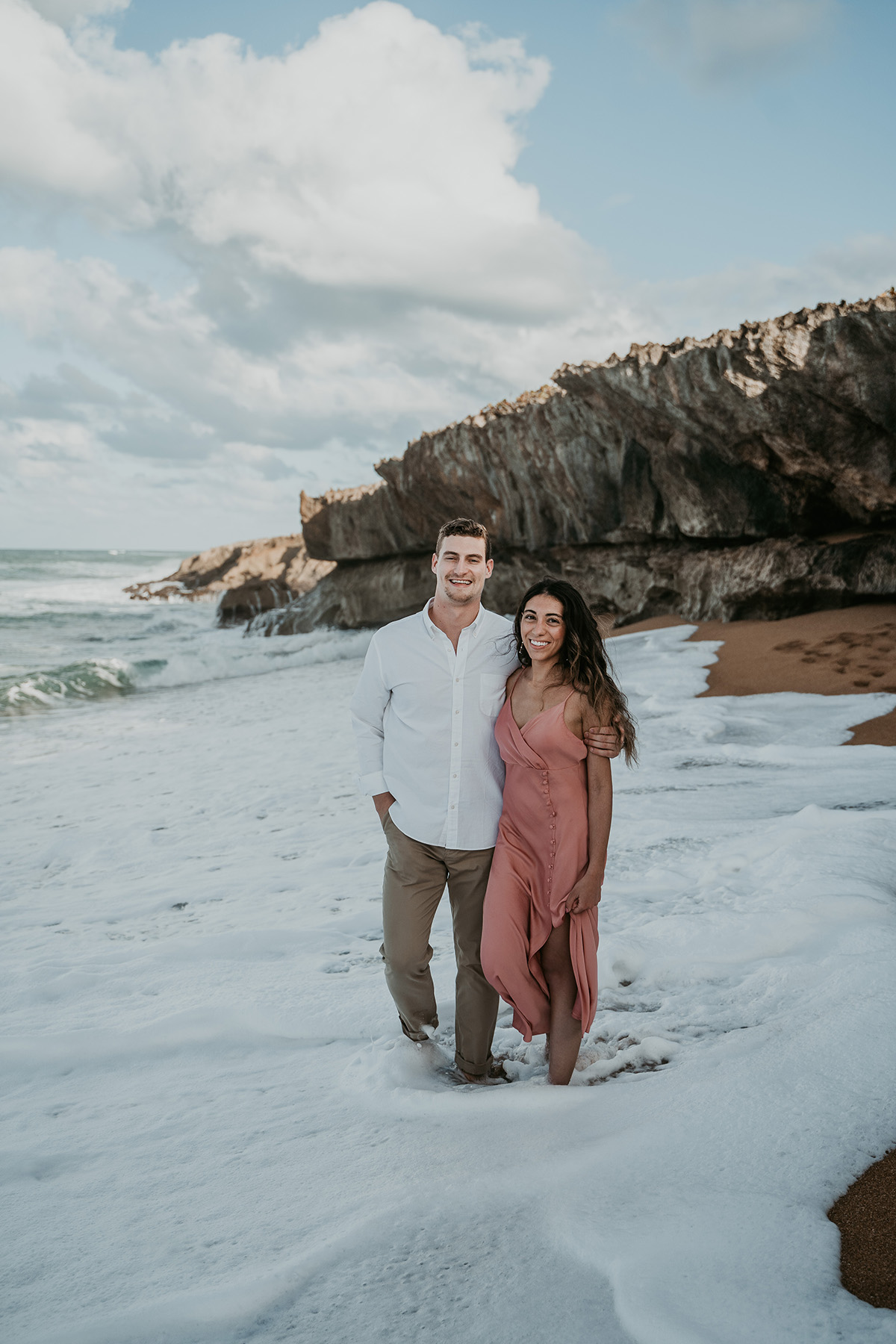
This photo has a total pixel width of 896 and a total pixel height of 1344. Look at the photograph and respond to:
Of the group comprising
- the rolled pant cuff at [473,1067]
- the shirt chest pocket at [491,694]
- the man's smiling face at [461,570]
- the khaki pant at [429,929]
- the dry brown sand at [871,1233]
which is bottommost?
the rolled pant cuff at [473,1067]

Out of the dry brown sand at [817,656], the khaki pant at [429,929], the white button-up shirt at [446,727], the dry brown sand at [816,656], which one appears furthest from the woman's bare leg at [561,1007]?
the dry brown sand at [817,656]

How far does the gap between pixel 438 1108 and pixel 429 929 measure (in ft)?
1.80

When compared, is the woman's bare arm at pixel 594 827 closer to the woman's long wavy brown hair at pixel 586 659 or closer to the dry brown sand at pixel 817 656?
the woman's long wavy brown hair at pixel 586 659

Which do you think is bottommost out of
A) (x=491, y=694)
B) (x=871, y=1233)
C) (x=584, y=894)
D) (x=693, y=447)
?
(x=871, y=1233)

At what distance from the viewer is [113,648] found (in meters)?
23.7

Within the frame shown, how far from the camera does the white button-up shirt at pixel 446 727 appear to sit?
2775 millimetres

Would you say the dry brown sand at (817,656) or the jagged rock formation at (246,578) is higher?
the jagged rock formation at (246,578)

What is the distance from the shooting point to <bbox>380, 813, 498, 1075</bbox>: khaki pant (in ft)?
9.20

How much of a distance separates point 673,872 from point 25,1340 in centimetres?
336

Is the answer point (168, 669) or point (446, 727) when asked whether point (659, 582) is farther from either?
point (446, 727)

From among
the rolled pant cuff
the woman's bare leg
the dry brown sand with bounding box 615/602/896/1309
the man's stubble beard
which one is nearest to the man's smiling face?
the man's stubble beard

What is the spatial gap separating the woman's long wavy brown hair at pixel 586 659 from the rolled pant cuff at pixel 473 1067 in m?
1.16

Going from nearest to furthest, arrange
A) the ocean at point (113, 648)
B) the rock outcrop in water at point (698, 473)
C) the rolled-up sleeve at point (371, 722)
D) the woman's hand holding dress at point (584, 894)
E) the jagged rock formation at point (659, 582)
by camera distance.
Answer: the woman's hand holding dress at point (584, 894) → the rolled-up sleeve at point (371, 722) → the rock outcrop in water at point (698, 473) → the jagged rock formation at point (659, 582) → the ocean at point (113, 648)

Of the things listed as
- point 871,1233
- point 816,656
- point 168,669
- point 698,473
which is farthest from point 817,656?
point 168,669
